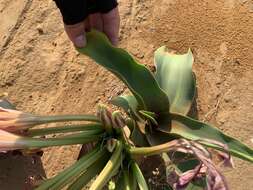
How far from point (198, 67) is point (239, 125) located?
0.24m

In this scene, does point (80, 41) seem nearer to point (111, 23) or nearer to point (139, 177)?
point (111, 23)

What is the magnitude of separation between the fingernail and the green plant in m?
0.02

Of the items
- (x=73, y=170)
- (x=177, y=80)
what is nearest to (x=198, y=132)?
(x=177, y=80)

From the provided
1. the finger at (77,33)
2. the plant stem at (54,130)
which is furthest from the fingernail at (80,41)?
the plant stem at (54,130)

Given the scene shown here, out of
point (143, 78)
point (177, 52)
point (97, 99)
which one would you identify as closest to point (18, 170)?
point (97, 99)

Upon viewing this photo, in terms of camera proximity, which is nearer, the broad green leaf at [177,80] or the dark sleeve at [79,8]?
the dark sleeve at [79,8]

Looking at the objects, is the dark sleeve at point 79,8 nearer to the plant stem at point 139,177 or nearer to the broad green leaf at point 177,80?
the broad green leaf at point 177,80

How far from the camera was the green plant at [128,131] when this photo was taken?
1.39 meters

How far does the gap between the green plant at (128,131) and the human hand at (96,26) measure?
0.10 ft

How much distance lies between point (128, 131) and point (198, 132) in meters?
0.25

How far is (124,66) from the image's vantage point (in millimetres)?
1505

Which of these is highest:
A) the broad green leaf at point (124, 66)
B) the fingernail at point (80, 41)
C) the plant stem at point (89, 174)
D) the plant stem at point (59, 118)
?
the fingernail at point (80, 41)

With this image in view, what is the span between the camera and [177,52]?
1.91m

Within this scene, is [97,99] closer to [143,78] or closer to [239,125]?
[143,78]
